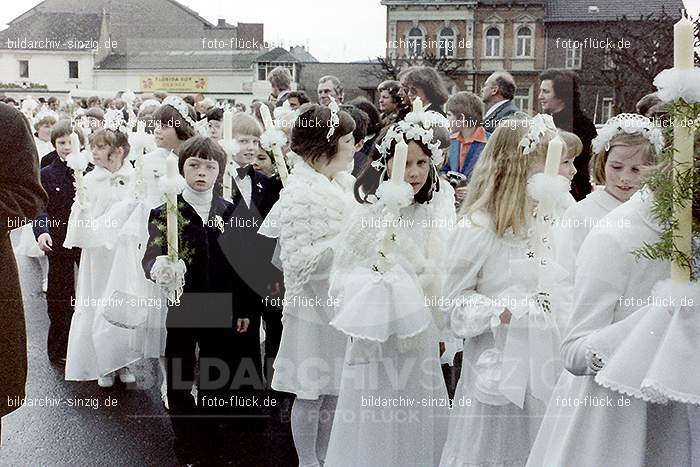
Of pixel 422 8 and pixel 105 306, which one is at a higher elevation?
pixel 422 8

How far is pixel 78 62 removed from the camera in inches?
1038

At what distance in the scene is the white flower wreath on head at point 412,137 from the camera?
4.61 m

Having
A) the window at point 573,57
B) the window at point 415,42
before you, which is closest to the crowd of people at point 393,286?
the window at point 415,42

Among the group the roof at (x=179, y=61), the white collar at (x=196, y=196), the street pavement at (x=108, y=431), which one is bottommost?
the street pavement at (x=108, y=431)

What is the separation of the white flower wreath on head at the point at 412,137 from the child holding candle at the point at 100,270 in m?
2.84

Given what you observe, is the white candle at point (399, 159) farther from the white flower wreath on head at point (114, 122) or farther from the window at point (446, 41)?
the window at point (446, 41)

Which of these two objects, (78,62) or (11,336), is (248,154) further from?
(78,62)

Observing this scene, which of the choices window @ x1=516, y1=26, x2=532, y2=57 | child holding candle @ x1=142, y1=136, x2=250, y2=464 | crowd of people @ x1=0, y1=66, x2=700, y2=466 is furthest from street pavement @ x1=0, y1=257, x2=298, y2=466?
window @ x1=516, y1=26, x2=532, y2=57

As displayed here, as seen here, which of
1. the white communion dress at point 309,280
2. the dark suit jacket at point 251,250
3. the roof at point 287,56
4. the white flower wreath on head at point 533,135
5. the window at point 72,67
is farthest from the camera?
the window at point 72,67

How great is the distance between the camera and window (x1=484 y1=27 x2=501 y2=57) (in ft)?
58.1

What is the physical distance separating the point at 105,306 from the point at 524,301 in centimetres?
356

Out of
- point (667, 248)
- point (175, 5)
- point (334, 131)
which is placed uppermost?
point (175, 5)

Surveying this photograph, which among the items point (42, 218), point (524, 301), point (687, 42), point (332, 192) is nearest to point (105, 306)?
point (42, 218)

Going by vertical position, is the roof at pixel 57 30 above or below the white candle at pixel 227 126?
above
